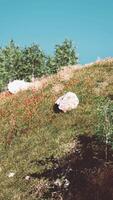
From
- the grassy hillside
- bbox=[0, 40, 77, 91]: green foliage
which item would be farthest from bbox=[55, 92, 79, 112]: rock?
bbox=[0, 40, 77, 91]: green foliage

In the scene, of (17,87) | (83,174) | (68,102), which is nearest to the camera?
(83,174)

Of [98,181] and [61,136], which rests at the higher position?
[61,136]

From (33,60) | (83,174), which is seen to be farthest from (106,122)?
(33,60)

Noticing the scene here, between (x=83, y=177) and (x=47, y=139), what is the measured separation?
258 inches

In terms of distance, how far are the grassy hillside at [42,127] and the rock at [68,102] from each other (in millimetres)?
531

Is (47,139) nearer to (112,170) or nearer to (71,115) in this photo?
(71,115)

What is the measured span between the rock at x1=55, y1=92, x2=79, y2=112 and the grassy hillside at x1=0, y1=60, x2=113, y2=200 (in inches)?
20.9

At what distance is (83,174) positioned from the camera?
69.1 ft

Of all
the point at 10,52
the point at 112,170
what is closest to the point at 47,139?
the point at 112,170

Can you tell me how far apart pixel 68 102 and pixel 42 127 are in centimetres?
299

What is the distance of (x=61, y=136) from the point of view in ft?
86.6

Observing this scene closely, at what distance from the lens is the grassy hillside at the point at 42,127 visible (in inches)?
894

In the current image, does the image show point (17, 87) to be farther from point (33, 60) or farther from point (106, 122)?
point (33, 60)

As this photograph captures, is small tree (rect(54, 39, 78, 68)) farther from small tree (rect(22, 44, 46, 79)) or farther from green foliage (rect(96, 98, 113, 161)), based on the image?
green foliage (rect(96, 98, 113, 161))
